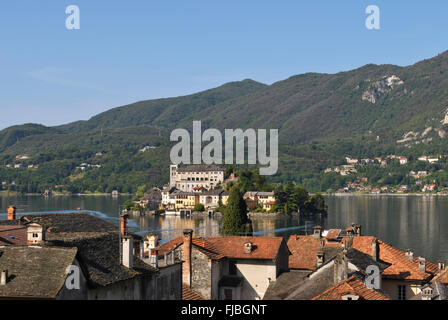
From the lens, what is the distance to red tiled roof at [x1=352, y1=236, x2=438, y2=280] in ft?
100

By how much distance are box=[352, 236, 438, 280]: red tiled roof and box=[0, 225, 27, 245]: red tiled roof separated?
53.1 ft

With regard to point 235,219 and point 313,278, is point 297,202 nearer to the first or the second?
point 235,219

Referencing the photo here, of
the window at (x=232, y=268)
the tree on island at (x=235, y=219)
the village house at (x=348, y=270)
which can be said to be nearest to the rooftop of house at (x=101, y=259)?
the village house at (x=348, y=270)

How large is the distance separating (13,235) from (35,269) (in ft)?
39.9

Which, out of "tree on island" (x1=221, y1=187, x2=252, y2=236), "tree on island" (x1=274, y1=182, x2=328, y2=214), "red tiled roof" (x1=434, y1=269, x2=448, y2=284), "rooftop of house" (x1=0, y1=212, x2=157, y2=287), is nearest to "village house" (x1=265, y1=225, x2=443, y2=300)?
"red tiled roof" (x1=434, y1=269, x2=448, y2=284)

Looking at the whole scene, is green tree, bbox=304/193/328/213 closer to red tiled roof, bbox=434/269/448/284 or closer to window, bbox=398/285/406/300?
window, bbox=398/285/406/300

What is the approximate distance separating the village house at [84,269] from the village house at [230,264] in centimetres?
246

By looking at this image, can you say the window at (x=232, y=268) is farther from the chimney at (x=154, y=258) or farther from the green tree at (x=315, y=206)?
the green tree at (x=315, y=206)

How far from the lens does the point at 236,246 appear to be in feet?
107

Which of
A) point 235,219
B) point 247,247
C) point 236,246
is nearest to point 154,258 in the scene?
point 247,247

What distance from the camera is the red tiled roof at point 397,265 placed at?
3053cm

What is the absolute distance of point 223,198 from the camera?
585 feet
